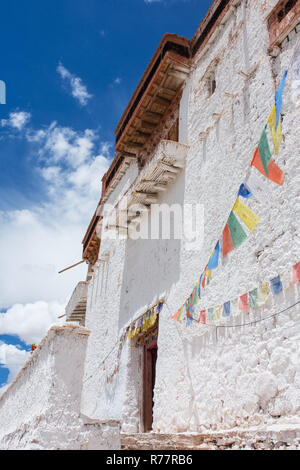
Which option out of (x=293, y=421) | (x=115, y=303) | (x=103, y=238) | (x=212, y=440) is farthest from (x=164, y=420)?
(x=103, y=238)

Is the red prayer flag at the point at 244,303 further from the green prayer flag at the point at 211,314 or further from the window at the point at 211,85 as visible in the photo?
the window at the point at 211,85

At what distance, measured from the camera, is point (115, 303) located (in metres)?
10.5

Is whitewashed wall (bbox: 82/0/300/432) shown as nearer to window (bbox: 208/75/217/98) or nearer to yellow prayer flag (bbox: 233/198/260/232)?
window (bbox: 208/75/217/98)

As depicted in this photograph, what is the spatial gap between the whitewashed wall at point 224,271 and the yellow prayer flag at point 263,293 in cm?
13

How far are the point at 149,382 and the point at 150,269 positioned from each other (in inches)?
94.6

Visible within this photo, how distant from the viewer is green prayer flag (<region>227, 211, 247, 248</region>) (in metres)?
4.48

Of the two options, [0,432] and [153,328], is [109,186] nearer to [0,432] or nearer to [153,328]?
[153,328]

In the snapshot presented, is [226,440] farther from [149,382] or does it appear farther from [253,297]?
[149,382]

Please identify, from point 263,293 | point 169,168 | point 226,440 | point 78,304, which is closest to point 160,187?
point 169,168

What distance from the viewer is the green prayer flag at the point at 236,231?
14.7 ft

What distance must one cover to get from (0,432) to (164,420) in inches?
152

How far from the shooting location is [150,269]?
854 centimetres

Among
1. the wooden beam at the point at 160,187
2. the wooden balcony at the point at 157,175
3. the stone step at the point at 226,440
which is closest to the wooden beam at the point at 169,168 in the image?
the wooden balcony at the point at 157,175

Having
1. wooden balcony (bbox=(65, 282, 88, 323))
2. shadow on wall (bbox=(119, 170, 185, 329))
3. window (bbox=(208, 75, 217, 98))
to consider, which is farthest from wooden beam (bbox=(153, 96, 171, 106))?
wooden balcony (bbox=(65, 282, 88, 323))
